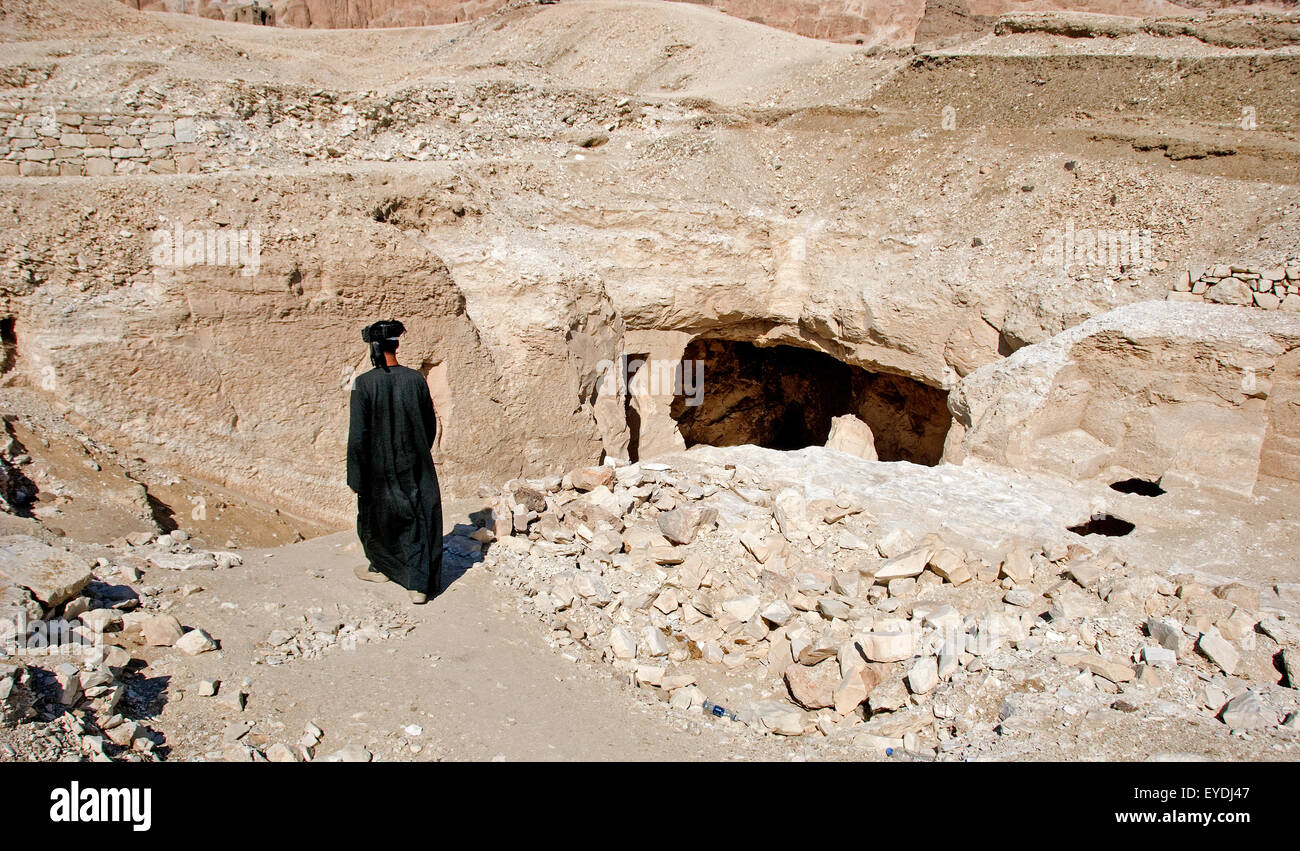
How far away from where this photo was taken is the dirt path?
3100 mm

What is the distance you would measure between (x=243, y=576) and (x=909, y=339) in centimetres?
635

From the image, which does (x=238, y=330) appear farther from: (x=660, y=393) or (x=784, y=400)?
(x=784, y=400)

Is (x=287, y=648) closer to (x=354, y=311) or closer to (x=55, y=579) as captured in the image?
(x=55, y=579)

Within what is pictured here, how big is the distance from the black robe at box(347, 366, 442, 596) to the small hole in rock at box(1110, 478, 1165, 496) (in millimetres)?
4777

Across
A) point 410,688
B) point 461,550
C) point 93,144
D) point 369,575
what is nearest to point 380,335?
point 369,575

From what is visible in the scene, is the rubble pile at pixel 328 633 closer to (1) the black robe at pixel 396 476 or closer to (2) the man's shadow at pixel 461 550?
(1) the black robe at pixel 396 476

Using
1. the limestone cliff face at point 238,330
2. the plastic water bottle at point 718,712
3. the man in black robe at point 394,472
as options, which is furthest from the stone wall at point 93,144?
the plastic water bottle at point 718,712

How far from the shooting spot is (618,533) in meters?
5.12

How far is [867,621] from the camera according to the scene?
4.30 meters

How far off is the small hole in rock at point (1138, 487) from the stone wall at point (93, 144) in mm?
7746

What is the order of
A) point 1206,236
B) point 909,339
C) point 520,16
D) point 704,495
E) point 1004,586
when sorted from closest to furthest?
point 1004,586, point 704,495, point 1206,236, point 909,339, point 520,16

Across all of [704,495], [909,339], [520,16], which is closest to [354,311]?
[704,495]

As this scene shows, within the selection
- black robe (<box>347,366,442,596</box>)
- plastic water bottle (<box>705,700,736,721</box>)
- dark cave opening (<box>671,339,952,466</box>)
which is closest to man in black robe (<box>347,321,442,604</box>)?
black robe (<box>347,366,442,596</box>)

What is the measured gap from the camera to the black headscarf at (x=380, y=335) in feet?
13.0
